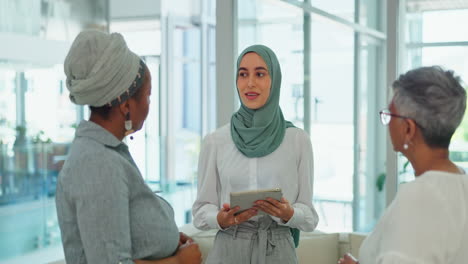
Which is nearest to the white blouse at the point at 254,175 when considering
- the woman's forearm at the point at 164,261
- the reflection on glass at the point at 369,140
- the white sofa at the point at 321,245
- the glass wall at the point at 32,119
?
the woman's forearm at the point at 164,261

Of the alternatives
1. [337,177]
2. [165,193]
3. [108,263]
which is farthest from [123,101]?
[165,193]

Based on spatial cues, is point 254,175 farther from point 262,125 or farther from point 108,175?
point 108,175

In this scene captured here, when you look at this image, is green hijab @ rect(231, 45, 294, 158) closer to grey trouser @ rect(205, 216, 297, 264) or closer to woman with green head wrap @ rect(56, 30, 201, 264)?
grey trouser @ rect(205, 216, 297, 264)

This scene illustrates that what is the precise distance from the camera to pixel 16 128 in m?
4.06

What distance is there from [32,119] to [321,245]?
2.40 metres

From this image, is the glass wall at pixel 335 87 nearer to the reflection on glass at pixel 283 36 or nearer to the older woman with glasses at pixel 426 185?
the reflection on glass at pixel 283 36

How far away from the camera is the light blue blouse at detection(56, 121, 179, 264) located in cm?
140

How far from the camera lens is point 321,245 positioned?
3.38 meters

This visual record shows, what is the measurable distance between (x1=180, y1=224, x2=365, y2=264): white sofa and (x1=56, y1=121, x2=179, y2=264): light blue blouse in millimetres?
1864

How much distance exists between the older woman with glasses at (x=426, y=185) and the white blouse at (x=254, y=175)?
2.84 ft

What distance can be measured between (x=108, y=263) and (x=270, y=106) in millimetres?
1319

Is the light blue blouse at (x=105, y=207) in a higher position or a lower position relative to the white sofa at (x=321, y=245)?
higher

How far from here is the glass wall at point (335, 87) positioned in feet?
13.8

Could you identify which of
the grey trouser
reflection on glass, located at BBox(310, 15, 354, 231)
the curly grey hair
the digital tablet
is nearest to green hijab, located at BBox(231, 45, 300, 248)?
the grey trouser
